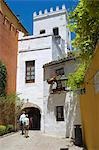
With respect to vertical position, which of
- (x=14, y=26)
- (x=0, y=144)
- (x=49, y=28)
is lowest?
(x=0, y=144)

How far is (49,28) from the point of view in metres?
39.2

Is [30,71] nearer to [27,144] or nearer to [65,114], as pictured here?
[65,114]

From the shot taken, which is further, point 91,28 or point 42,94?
point 42,94

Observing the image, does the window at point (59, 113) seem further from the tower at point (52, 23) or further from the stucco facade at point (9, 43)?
the tower at point (52, 23)

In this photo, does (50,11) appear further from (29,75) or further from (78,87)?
(78,87)

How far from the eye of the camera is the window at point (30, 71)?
86.4 feet

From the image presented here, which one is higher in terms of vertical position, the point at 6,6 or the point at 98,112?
the point at 6,6

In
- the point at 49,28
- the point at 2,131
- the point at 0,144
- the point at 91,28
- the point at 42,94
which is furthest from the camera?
the point at 49,28

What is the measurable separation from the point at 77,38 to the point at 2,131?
1003 centimetres

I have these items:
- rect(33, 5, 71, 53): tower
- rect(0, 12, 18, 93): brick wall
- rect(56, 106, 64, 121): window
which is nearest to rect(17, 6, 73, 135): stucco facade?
rect(0, 12, 18, 93): brick wall

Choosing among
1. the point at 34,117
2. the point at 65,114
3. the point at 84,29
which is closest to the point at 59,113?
the point at 65,114

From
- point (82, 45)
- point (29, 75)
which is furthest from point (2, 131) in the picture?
point (82, 45)

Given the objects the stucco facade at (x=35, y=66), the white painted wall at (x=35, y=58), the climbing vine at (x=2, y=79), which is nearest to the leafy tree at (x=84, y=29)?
the climbing vine at (x=2, y=79)

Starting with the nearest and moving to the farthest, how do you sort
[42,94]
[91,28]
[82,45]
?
1. [91,28]
2. [82,45]
3. [42,94]
